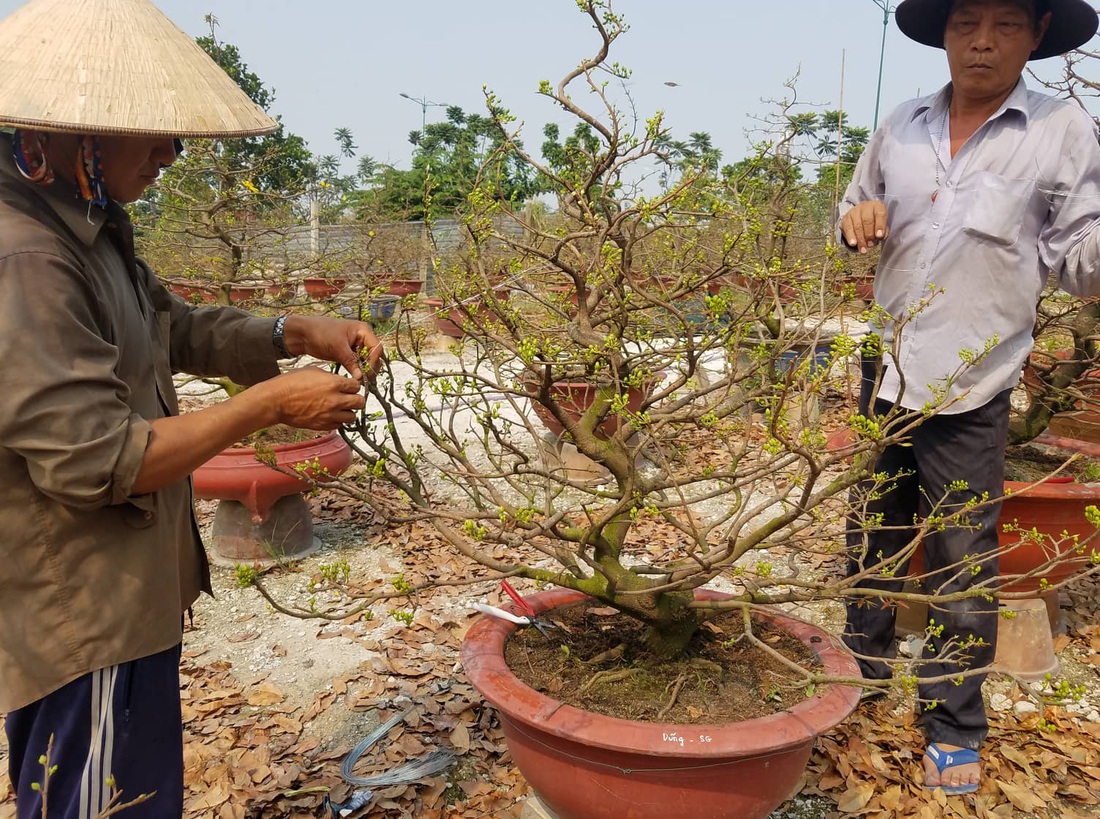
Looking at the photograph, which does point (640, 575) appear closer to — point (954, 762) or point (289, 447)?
point (954, 762)

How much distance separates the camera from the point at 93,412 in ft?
4.94

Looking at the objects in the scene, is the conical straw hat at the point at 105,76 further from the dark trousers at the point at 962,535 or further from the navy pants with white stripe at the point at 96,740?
the dark trousers at the point at 962,535

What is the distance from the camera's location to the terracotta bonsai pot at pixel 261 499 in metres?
4.33

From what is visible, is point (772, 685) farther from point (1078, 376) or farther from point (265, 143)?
point (265, 143)

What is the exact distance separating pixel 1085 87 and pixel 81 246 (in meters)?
3.73

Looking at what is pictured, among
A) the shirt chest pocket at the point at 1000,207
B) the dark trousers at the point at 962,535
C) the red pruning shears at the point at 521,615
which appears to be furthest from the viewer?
the dark trousers at the point at 962,535

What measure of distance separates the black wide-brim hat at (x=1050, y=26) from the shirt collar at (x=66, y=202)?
254 cm

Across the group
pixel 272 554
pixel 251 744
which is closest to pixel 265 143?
pixel 272 554

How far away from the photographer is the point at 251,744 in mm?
3025

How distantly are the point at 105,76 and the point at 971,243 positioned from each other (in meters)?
2.41

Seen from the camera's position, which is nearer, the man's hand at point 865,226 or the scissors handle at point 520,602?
the scissors handle at point 520,602

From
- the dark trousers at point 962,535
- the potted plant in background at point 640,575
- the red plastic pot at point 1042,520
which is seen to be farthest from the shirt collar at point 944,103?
the red plastic pot at point 1042,520

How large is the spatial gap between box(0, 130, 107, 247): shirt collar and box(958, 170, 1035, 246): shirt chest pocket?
243cm

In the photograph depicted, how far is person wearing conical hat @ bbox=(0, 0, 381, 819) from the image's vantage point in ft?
4.89
